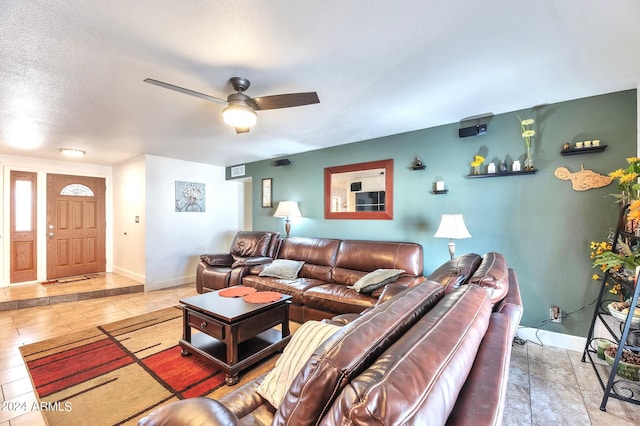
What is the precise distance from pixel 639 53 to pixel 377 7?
1.96 meters

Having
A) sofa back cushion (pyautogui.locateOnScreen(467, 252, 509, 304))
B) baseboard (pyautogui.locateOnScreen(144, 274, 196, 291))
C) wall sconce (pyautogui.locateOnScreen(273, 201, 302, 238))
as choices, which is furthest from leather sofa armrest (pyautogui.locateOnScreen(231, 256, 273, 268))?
sofa back cushion (pyautogui.locateOnScreen(467, 252, 509, 304))

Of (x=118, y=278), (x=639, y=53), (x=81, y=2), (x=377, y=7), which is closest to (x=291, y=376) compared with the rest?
(x=377, y=7)

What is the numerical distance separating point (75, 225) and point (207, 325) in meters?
5.01

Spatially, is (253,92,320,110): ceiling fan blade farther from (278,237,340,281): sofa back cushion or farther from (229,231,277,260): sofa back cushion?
(229,231,277,260): sofa back cushion

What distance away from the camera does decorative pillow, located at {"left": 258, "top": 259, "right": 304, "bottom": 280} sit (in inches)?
146

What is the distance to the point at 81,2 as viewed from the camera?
1371mm

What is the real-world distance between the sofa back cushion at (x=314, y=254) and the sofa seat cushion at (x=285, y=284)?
0.54 ft

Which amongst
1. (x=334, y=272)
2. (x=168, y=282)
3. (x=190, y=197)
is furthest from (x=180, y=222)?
(x=334, y=272)

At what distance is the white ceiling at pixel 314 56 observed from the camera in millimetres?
1466

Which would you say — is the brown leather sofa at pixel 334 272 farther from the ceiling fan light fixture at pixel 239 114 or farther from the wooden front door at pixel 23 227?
the wooden front door at pixel 23 227

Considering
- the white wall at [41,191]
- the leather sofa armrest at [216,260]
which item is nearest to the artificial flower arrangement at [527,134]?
the leather sofa armrest at [216,260]

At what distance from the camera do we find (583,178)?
2.58 meters

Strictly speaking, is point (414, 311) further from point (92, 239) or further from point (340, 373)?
point (92, 239)

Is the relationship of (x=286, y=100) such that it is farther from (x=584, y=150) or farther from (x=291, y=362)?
(x=584, y=150)
